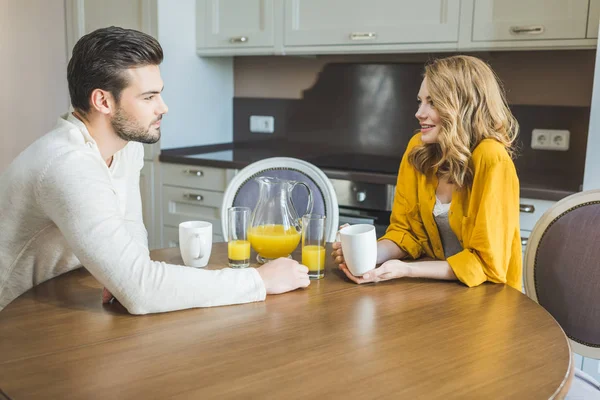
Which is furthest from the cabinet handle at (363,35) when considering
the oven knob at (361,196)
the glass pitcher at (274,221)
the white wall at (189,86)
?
the glass pitcher at (274,221)

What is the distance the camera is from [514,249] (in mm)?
1661

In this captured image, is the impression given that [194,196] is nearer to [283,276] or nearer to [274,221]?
[274,221]

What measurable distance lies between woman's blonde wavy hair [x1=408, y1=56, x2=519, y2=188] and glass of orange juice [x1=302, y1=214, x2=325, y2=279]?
0.40 m

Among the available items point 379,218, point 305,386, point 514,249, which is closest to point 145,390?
point 305,386

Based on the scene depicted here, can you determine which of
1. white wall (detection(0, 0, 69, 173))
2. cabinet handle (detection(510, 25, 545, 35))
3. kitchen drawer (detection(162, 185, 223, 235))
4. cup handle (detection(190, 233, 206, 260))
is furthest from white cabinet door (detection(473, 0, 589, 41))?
→ white wall (detection(0, 0, 69, 173))

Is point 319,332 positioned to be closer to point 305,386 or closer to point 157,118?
point 305,386

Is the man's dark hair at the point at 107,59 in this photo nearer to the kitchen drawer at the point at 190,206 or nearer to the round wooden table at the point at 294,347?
the round wooden table at the point at 294,347

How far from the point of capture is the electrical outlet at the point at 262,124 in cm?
360

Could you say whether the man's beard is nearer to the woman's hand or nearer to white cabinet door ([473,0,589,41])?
the woman's hand

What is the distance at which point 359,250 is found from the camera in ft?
4.70

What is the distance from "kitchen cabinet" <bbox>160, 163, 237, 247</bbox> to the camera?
3107 millimetres

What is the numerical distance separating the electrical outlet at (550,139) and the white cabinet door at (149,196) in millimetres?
1819

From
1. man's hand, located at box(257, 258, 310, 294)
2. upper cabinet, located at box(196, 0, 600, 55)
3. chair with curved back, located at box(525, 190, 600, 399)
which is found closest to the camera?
man's hand, located at box(257, 258, 310, 294)

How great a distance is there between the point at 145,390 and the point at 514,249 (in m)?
1.05
